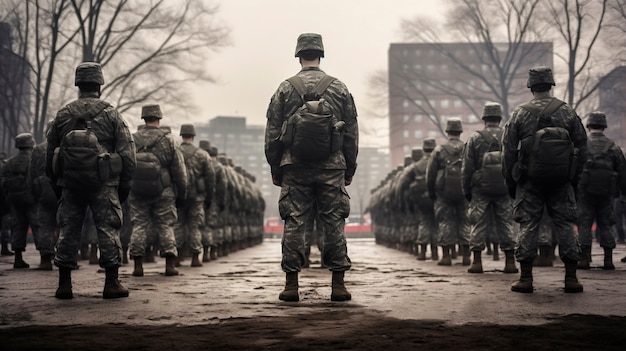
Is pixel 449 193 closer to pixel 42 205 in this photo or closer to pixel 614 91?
pixel 42 205

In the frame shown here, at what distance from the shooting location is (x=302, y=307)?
6410 mm

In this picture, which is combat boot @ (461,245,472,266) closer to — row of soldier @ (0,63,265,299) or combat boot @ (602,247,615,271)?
combat boot @ (602,247,615,271)

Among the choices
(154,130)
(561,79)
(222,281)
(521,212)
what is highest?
(561,79)

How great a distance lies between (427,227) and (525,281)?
800cm

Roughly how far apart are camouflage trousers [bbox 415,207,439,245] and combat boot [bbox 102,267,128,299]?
9099 millimetres

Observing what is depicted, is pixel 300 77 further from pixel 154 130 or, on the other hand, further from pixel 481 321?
pixel 154 130

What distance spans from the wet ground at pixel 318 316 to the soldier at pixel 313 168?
0.52 meters

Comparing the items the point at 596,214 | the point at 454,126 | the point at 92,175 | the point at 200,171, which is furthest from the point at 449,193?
the point at 92,175

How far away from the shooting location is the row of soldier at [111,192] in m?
7.32

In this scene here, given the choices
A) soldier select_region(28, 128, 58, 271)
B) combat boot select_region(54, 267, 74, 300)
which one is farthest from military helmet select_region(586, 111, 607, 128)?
soldier select_region(28, 128, 58, 271)

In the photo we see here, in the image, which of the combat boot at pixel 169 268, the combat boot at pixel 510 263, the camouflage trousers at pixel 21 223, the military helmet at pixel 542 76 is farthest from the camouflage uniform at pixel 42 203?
the military helmet at pixel 542 76

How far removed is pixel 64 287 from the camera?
722 centimetres

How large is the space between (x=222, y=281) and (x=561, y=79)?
25.4 meters

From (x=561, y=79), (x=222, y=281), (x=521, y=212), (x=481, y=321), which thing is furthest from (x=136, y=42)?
(x=481, y=321)
